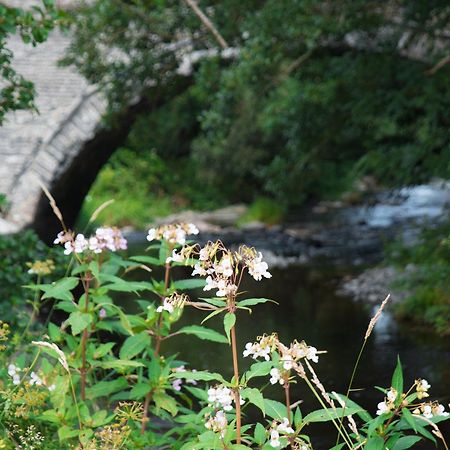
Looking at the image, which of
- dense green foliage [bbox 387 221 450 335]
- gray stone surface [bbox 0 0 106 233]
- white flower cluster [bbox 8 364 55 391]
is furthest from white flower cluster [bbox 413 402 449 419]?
gray stone surface [bbox 0 0 106 233]

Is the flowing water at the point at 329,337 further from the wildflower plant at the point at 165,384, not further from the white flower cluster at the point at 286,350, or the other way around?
the white flower cluster at the point at 286,350

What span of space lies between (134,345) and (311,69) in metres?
5.98

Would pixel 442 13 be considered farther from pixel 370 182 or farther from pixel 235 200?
pixel 370 182

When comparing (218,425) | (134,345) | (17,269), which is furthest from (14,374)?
(17,269)

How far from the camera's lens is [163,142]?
802 inches

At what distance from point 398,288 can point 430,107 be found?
174 cm

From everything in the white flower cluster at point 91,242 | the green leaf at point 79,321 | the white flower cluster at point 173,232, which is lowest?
the green leaf at point 79,321

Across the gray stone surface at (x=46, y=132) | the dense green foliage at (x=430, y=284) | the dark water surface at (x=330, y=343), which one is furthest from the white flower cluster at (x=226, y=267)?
the gray stone surface at (x=46, y=132)

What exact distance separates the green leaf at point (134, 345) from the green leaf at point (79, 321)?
0.20 meters

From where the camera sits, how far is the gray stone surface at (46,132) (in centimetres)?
1062

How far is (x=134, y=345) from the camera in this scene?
3.57 meters

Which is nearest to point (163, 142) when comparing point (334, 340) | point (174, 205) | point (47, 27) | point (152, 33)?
point (174, 205)

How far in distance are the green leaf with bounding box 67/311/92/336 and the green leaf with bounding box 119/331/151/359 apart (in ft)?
0.64

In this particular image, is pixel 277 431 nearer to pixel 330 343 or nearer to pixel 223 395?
pixel 223 395
